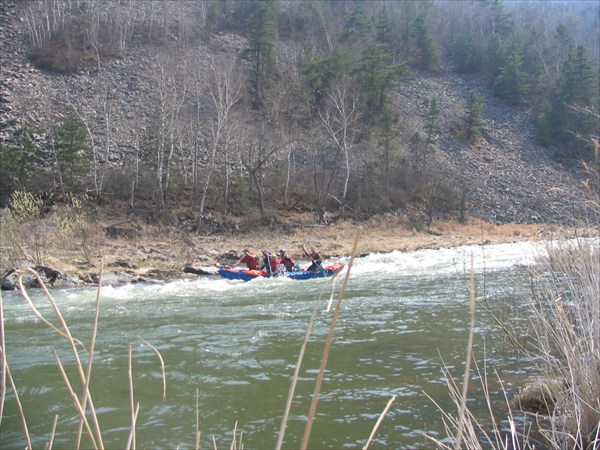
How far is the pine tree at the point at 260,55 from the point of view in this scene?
49.3 metres

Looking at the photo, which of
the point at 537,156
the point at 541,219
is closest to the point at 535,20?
the point at 537,156

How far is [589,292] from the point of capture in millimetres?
4066

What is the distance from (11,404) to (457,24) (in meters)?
80.1

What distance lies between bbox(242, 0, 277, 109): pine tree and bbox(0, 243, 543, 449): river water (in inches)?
1537

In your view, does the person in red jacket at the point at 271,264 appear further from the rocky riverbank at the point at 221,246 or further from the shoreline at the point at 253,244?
the shoreline at the point at 253,244

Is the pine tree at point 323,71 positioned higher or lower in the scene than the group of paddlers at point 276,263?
higher

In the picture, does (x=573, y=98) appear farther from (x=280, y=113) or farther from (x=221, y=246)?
(x=221, y=246)

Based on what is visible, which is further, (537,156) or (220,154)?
(537,156)

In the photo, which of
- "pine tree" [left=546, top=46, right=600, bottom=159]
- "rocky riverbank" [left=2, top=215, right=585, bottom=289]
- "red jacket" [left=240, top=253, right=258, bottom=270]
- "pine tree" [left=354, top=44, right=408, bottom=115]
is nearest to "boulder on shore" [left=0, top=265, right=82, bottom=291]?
"rocky riverbank" [left=2, top=215, right=585, bottom=289]

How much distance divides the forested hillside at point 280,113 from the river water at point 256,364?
18.4m

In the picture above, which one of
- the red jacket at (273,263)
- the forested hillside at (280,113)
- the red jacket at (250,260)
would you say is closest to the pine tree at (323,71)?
the forested hillside at (280,113)

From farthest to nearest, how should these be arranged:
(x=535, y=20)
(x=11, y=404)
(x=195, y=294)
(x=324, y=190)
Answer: (x=535, y=20) → (x=324, y=190) → (x=195, y=294) → (x=11, y=404)

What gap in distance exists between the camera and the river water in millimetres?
5371

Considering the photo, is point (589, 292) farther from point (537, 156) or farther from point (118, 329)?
point (537, 156)
